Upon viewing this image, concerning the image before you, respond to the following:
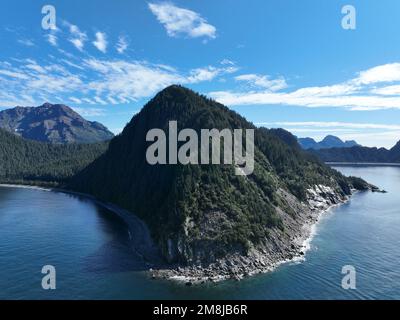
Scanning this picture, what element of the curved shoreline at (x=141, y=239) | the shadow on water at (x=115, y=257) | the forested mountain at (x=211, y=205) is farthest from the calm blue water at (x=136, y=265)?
the forested mountain at (x=211, y=205)

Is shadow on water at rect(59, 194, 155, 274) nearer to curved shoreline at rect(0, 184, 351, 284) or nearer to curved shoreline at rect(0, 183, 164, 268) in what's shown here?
curved shoreline at rect(0, 183, 164, 268)

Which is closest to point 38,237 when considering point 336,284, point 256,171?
point 256,171

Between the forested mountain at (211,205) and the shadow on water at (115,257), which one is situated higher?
the forested mountain at (211,205)

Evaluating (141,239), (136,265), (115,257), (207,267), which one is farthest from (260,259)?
(141,239)

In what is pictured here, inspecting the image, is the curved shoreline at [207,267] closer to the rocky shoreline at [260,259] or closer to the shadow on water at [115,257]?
the rocky shoreline at [260,259]

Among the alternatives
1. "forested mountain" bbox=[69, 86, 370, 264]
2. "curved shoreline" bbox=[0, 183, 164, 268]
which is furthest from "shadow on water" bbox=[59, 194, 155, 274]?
"forested mountain" bbox=[69, 86, 370, 264]

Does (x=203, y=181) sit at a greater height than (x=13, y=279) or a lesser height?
greater

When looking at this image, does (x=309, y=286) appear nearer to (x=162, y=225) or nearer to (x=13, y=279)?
(x=162, y=225)

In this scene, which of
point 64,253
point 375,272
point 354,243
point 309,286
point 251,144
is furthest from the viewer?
point 251,144
